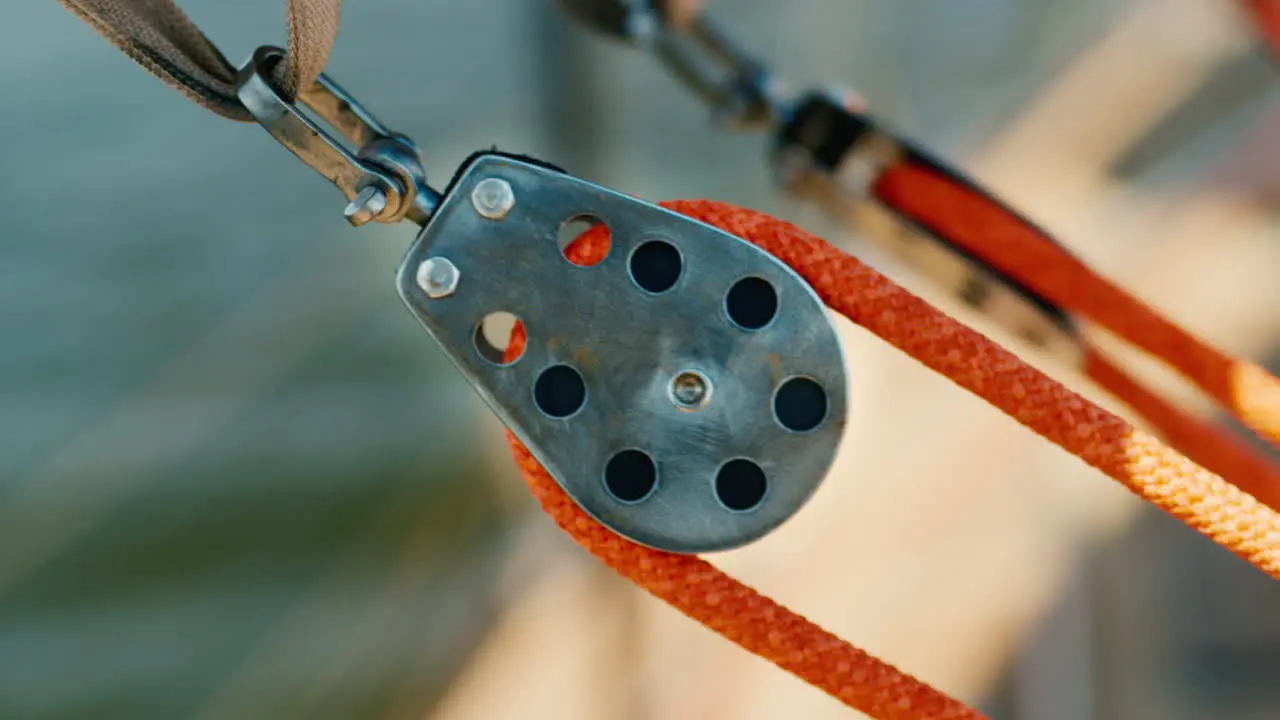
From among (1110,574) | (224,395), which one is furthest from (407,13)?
Result: (1110,574)

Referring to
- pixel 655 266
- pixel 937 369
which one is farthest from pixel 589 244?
pixel 937 369

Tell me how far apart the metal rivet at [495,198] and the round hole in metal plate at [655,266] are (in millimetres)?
46

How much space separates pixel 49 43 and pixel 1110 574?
1.48 m

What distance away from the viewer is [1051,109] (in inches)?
65.2

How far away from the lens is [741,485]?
0.40 m

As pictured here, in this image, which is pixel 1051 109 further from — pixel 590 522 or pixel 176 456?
pixel 590 522

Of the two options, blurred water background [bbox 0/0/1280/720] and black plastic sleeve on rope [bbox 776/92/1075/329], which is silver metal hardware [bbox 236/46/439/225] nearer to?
black plastic sleeve on rope [bbox 776/92/1075/329]

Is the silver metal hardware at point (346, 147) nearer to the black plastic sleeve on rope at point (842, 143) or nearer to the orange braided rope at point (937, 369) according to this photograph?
the orange braided rope at point (937, 369)

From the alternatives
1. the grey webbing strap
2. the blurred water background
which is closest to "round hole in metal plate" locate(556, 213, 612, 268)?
the grey webbing strap

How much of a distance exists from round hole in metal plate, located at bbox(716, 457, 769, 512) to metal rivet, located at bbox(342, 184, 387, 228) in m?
0.15

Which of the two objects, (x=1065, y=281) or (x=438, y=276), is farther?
(x=1065, y=281)

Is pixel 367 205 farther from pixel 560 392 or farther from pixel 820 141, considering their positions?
pixel 820 141

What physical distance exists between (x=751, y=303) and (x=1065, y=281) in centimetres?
23

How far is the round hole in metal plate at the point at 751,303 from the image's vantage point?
15.6 inches
